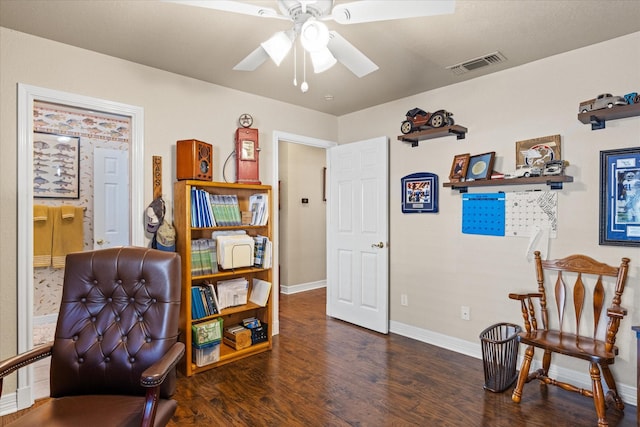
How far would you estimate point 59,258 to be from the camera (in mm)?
3799

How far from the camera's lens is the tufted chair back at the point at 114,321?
1591 mm

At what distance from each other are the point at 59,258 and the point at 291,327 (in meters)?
2.66

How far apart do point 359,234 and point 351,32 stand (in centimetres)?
222

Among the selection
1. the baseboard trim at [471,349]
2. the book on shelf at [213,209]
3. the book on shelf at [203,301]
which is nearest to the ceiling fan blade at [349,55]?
the book on shelf at [213,209]

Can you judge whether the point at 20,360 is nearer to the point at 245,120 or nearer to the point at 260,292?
the point at 260,292

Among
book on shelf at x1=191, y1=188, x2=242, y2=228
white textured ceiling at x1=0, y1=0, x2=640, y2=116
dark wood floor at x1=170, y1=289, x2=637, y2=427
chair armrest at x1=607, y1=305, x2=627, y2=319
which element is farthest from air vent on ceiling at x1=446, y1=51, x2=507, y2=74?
dark wood floor at x1=170, y1=289, x2=637, y2=427

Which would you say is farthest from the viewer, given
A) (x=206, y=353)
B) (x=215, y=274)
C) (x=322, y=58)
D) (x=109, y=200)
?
(x=109, y=200)

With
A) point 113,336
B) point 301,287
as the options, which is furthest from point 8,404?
point 301,287

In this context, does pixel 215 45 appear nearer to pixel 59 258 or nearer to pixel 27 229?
pixel 27 229

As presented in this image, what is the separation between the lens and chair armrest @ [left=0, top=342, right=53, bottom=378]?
136 cm

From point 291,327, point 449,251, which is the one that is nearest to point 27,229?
point 291,327

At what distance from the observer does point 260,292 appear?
3.30 m

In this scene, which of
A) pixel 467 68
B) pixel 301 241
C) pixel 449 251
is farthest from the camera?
pixel 301 241

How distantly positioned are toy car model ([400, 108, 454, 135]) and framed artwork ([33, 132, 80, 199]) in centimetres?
371
